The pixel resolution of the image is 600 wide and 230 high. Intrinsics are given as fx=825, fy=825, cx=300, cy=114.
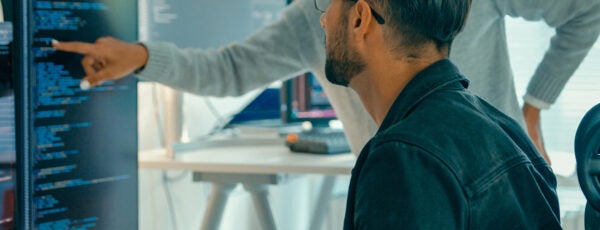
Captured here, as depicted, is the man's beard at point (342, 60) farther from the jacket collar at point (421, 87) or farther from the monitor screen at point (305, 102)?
the monitor screen at point (305, 102)

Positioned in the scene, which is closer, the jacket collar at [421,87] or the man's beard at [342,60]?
the jacket collar at [421,87]

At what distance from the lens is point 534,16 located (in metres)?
1.83

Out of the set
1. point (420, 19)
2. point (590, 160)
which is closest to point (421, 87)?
point (420, 19)

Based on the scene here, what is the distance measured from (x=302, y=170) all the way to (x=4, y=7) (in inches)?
38.3

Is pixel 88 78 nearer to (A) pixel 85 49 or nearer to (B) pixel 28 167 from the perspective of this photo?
(A) pixel 85 49

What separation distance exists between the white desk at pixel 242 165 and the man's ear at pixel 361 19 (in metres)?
0.79

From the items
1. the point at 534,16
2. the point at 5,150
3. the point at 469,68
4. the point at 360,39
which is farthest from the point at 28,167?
the point at 534,16

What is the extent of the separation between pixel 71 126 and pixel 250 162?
0.73 metres

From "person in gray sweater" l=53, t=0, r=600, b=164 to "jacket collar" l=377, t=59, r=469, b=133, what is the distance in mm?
635

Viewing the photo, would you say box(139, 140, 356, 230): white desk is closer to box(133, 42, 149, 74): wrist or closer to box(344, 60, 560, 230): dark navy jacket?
box(133, 42, 149, 74): wrist

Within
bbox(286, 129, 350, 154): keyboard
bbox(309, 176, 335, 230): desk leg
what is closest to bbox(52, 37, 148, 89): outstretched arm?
bbox(286, 129, 350, 154): keyboard

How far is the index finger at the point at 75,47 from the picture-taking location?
1.33m

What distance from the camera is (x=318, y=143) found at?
225 cm

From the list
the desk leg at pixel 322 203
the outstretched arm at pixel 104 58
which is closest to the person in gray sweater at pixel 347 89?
the outstretched arm at pixel 104 58
